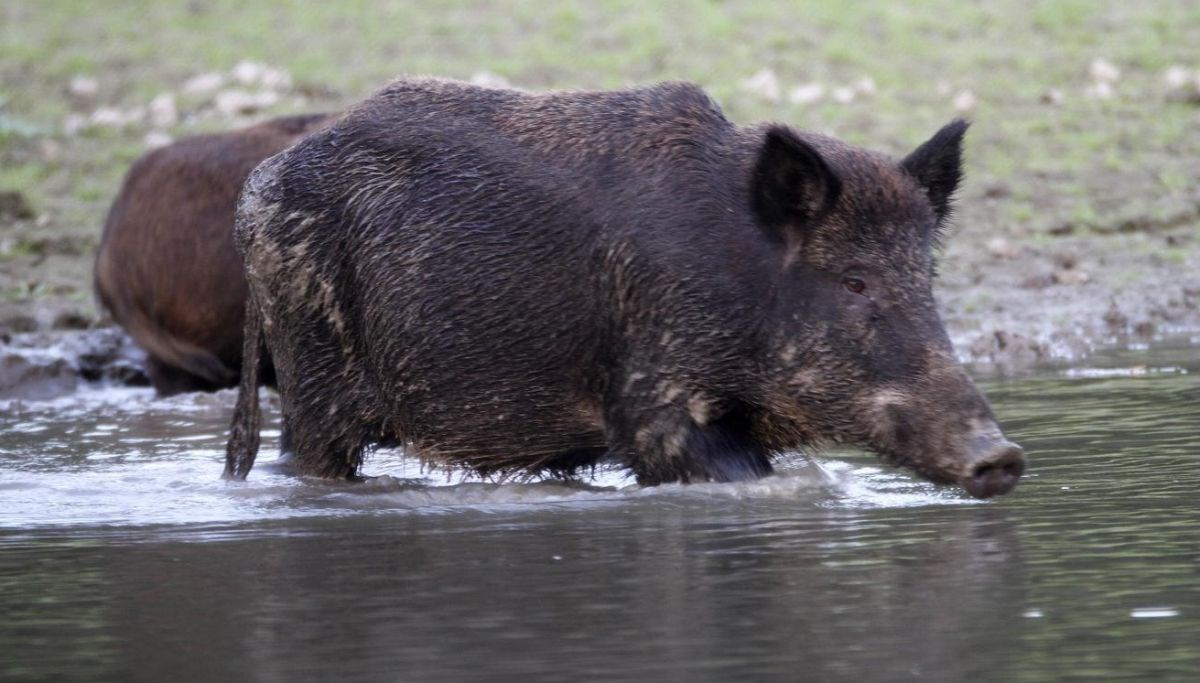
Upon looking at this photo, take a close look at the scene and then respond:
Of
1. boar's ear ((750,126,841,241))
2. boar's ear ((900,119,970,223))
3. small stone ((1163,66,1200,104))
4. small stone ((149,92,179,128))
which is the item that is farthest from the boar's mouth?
small stone ((149,92,179,128))

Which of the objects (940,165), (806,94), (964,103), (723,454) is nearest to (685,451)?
Answer: (723,454)

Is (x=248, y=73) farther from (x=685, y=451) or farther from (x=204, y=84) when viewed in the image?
(x=685, y=451)

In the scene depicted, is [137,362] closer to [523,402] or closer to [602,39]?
[523,402]

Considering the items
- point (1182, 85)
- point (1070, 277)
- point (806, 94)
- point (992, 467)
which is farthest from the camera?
point (1182, 85)

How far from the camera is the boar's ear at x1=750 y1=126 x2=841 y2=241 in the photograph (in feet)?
20.1

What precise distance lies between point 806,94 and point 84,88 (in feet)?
20.0

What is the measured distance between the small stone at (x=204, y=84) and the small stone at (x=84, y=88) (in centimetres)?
77

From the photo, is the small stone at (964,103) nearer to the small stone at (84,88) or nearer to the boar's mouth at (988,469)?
the small stone at (84,88)

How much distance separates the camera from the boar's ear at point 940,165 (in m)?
6.44

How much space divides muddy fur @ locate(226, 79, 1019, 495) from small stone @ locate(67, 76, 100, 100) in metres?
9.66

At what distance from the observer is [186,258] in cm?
1020

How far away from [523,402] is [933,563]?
201cm

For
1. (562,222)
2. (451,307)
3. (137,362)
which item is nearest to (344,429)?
(451,307)

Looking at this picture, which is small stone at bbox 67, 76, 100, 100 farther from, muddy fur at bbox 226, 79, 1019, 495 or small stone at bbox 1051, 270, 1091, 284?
muddy fur at bbox 226, 79, 1019, 495
